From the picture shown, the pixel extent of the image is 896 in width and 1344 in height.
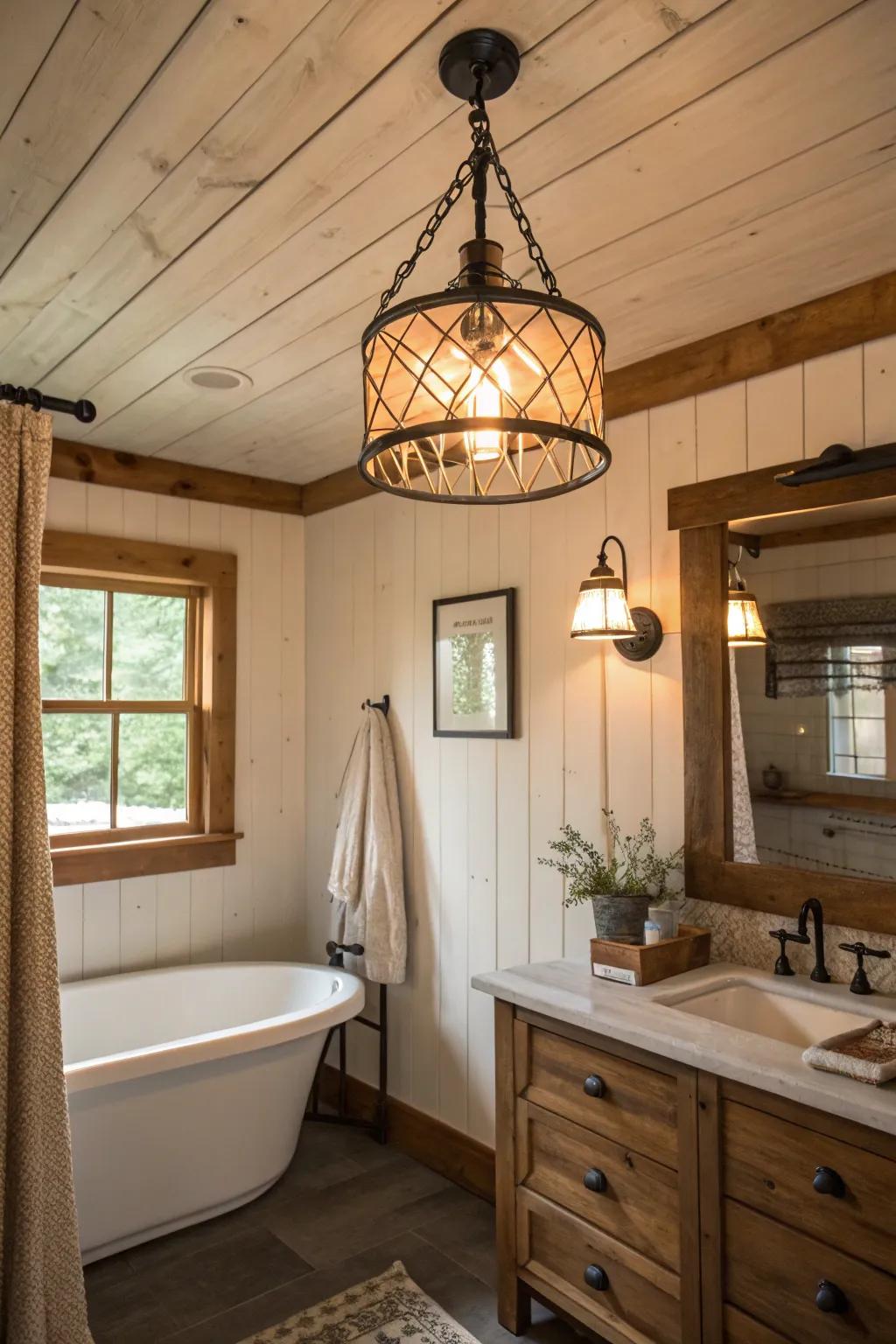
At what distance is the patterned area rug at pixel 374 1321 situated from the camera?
2271 mm

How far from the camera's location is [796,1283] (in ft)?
A: 5.57

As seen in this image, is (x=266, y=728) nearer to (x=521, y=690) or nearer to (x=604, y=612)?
(x=521, y=690)

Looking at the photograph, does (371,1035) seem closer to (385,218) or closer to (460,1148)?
(460,1148)

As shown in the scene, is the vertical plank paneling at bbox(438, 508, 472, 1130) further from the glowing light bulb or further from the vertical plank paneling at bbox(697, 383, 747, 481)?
the glowing light bulb

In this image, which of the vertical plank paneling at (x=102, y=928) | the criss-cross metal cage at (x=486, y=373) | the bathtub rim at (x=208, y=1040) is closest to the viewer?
the criss-cross metal cage at (x=486, y=373)

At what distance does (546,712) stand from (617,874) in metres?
0.54

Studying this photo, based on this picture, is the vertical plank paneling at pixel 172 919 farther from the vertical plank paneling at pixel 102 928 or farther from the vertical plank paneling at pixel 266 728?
the vertical plank paneling at pixel 266 728

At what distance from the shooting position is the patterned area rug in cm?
227

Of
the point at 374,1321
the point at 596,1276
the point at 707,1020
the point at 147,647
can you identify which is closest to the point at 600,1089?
the point at 707,1020

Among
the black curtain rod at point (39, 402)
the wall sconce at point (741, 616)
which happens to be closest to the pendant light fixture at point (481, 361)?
the black curtain rod at point (39, 402)

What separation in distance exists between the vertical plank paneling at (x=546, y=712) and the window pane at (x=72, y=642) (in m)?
1.72

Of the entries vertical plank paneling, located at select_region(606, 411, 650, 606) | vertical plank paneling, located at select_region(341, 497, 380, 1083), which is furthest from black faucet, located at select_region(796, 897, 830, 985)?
vertical plank paneling, located at select_region(341, 497, 380, 1083)

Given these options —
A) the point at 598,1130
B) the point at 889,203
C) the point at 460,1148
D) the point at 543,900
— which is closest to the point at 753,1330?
the point at 598,1130

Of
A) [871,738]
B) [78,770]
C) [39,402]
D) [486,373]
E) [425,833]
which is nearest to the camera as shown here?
[486,373]
